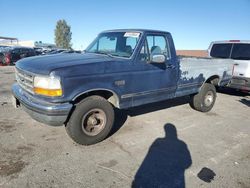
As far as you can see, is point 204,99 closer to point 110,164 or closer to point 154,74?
point 154,74

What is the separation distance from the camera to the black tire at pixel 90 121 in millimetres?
3996

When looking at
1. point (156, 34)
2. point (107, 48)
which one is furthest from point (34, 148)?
point (156, 34)

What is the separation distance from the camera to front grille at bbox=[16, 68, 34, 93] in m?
4.02

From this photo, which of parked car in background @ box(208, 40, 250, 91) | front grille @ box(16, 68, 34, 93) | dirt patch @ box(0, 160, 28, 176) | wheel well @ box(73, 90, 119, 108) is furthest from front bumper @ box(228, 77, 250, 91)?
dirt patch @ box(0, 160, 28, 176)

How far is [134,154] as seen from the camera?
4039 millimetres

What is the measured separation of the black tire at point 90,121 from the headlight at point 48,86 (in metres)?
0.49

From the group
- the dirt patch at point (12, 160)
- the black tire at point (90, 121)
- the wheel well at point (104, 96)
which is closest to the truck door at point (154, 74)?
the wheel well at point (104, 96)

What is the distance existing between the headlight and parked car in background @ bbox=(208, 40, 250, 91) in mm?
6650

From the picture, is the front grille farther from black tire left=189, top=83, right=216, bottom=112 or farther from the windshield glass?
the windshield glass

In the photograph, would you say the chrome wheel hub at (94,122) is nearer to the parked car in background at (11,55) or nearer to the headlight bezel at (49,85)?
the headlight bezel at (49,85)

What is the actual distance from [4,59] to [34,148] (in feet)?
59.2

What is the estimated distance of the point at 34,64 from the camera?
4066mm

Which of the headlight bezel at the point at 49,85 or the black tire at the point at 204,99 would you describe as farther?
the black tire at the point at 204,99

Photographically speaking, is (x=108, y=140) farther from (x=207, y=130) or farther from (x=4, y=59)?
(x=4, y=59)
